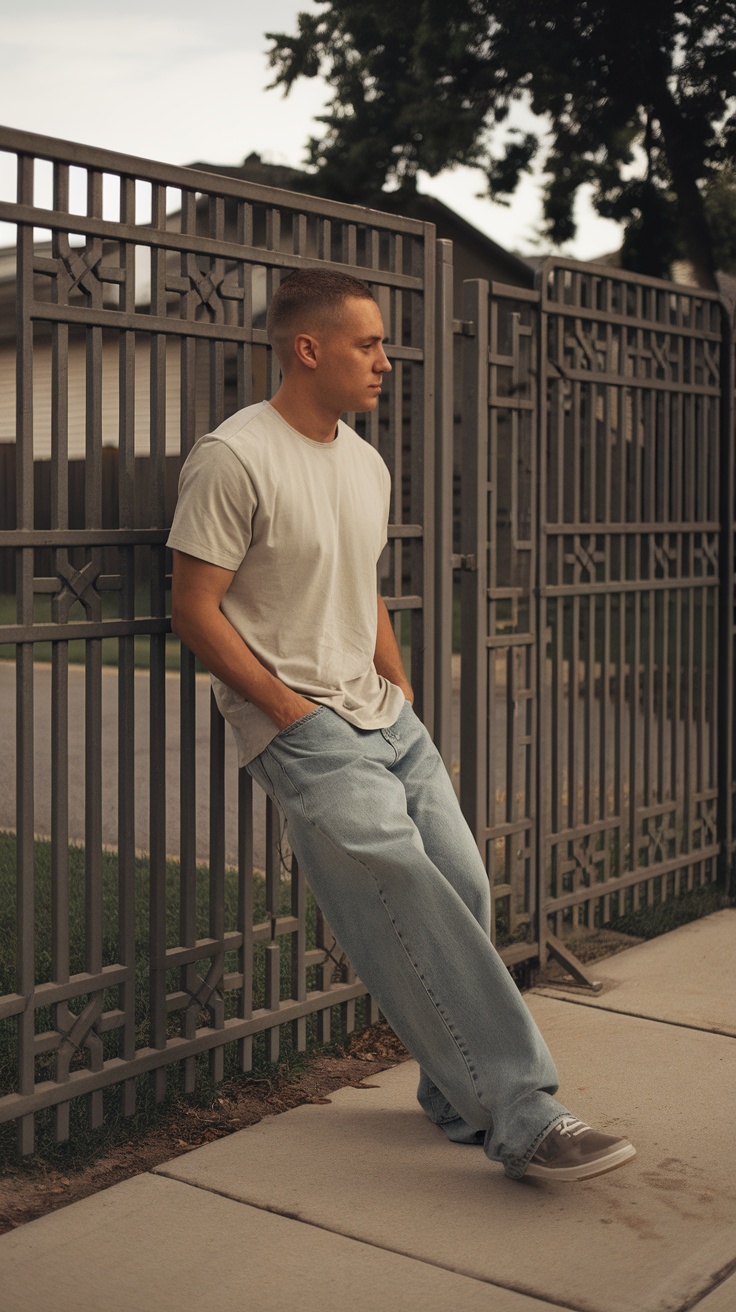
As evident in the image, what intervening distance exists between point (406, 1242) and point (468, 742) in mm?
2080

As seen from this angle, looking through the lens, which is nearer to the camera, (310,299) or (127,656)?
(310,299)

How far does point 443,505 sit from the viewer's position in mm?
4840

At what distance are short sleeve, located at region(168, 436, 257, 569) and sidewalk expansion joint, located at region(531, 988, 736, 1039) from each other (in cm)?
227

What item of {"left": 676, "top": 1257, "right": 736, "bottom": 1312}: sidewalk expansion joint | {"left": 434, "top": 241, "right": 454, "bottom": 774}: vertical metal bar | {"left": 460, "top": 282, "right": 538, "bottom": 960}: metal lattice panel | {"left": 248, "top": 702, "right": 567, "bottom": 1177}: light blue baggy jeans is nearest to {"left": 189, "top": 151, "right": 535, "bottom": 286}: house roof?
{"left": 460, "top": 282, "right": 538, "bottom": 960}: metal lattice panel

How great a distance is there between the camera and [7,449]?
3.65 metres

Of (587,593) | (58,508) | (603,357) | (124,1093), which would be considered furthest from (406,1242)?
(603,357)

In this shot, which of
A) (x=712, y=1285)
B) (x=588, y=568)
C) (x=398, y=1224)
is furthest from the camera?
(x=588, y=568)

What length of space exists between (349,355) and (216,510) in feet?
1.78

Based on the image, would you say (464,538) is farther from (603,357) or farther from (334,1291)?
(334,1291)

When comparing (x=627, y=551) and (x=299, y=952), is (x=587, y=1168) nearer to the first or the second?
(x=299, y=952)

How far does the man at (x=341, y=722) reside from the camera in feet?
11.3

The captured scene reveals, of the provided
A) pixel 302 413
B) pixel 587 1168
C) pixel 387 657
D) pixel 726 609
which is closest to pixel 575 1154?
pixel 587 1168

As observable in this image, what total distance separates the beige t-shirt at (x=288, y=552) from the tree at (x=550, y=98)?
598 inches

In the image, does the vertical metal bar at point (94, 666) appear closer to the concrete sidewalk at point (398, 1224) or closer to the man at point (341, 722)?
the man at point (341, 722)
